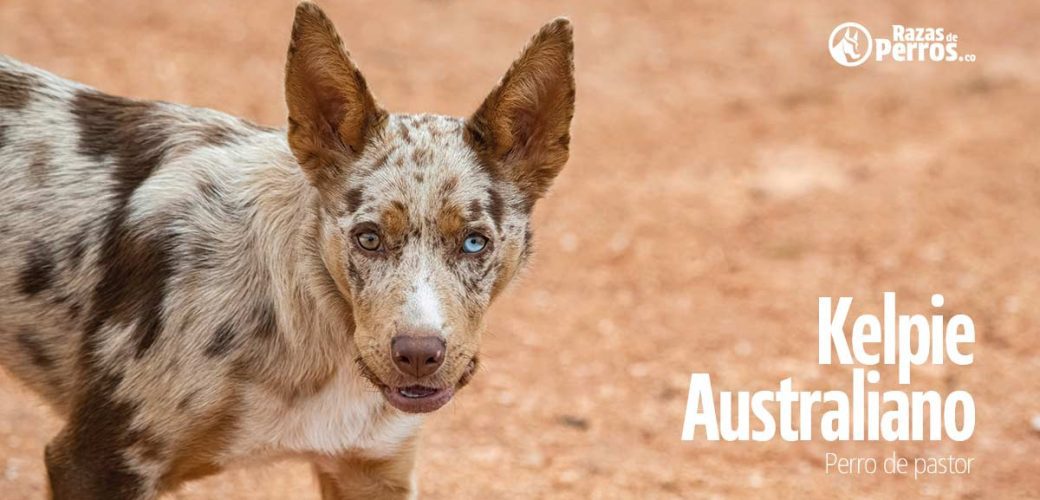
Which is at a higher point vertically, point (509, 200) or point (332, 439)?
point (509, 200)

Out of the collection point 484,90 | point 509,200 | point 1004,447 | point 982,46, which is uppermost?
point 982,46

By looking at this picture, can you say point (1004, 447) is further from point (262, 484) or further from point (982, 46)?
point (982, 46)

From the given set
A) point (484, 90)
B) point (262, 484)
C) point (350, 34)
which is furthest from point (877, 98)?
point (262, 484)

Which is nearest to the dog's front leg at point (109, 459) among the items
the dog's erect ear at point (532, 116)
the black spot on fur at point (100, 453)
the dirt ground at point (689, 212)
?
the black spot on fur at point (100, 453)

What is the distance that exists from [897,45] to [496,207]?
953cm

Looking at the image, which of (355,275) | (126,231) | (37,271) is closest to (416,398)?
(355,275)

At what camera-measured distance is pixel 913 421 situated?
7816 mm

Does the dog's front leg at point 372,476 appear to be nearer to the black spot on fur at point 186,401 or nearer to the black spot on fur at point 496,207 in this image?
the black spot on fur at point 186,401

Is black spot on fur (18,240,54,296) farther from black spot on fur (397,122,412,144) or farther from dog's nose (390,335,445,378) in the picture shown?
dog's nose (390,335,445,378)

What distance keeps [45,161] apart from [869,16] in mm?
10185

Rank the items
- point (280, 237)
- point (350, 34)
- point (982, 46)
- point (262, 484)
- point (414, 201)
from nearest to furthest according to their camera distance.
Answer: point (414, 201) → point (280, 237) → point (262, 484) → point (350, 34) → point (982, 46)

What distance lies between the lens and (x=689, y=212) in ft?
33.6

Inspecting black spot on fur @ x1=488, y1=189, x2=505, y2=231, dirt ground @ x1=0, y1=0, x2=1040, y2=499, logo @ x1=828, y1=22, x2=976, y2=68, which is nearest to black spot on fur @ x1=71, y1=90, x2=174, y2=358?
black spot on fur @ x1=488, y1=189, x2=505, y2=231

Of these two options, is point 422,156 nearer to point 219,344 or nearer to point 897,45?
point 219,344
